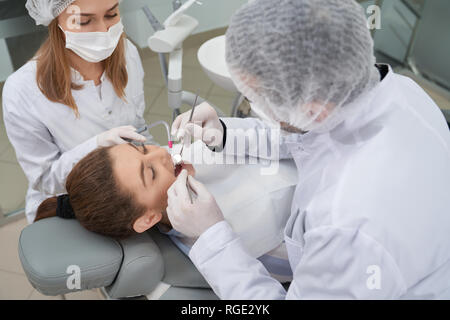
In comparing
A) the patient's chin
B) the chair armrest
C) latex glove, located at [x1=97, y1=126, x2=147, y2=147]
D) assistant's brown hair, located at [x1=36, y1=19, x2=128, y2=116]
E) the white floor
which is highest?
assistant's brown hair, located at [x1=36, y1=19, x2=128, y2=116]

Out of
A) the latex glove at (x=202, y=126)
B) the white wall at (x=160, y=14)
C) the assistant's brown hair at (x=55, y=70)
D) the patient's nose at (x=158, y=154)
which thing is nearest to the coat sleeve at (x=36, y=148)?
the assistant's brown hair at (x=55, y=70)

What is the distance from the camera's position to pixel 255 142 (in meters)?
1.56

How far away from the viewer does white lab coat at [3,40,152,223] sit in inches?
55.2

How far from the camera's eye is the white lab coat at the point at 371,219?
2.69ft

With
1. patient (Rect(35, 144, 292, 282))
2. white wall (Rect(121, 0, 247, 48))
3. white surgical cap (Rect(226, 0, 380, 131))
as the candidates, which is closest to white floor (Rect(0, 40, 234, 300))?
white wall (Rect(121, 0, 247, 48))

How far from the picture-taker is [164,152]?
1433mm

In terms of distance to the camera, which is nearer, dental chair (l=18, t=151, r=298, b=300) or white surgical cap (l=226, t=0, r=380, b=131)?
white surgical cap (l=226, t=0, r=380, b=131)

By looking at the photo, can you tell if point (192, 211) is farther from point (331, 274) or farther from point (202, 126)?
point (202, 126)

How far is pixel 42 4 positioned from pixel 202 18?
1843mm

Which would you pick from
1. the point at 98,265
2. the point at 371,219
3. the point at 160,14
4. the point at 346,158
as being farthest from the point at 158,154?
the point at 160,14

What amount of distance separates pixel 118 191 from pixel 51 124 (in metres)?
0.45

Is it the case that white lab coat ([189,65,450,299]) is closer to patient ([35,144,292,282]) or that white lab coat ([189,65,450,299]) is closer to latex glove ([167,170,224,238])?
latex glove ([167,170,224,238])

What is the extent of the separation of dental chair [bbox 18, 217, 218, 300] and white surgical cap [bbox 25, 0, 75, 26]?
2.31 feet

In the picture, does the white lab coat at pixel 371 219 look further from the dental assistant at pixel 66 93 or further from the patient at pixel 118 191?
the dental assistant at pixel 66 93
